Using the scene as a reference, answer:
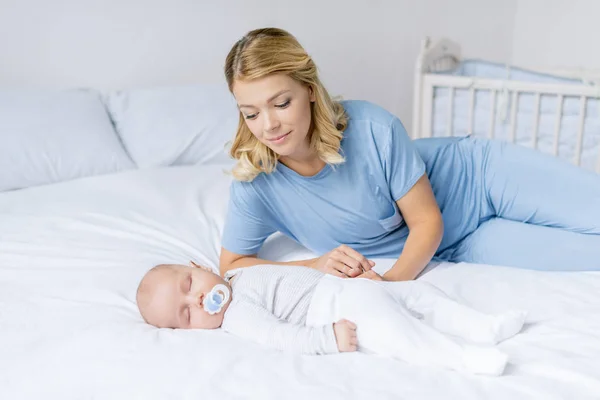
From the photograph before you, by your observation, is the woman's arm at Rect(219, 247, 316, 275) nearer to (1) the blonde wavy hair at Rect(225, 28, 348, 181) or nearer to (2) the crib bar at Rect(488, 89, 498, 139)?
(1) the blonde wavy hair at Rect(225, 28, 348, 181)

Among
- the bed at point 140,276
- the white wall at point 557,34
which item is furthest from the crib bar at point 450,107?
the bed at point 140,276

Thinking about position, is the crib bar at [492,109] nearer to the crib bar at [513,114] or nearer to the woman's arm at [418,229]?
the crib bar at [513,114]

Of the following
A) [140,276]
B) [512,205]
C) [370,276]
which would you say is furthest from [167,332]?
[512,205]

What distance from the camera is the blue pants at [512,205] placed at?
1.44 meters

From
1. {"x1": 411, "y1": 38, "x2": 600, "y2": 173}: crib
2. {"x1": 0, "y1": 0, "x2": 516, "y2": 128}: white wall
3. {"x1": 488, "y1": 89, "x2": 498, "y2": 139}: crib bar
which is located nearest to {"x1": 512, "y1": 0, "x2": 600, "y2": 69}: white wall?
{"x1": 0, "y1": 0, "x2": 516, "y2": 128}: white wall

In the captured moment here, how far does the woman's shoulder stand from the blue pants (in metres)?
0.24

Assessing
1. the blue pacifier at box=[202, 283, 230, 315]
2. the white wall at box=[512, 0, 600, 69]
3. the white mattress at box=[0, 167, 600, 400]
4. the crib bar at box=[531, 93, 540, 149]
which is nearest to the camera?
the white mattress at box=[0, 167, 600, 400]

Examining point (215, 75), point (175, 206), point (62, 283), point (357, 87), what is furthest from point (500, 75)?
point (62, 283)

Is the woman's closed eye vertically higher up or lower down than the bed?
higher up

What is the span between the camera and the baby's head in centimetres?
121

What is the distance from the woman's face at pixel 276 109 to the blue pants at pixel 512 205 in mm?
452

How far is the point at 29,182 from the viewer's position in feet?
6.36

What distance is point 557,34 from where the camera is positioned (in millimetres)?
3180

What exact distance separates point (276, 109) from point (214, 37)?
1.40 metres
